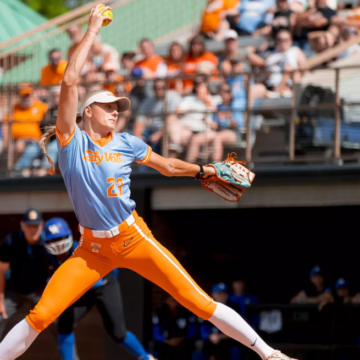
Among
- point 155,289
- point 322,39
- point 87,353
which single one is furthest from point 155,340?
point 322,39

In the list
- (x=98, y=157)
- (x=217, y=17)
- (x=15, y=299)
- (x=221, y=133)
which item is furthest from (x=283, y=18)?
(x=98, y=157)

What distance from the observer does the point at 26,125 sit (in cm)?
1112

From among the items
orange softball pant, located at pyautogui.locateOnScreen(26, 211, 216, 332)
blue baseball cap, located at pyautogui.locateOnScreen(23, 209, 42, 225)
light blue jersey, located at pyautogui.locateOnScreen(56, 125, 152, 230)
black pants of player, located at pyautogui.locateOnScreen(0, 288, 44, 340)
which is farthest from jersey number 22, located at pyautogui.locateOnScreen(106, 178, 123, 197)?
black pants of player, located at pyautogui.locateOnScreen(0, 288, 44, 340)

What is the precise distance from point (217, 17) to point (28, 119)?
11.8 ft

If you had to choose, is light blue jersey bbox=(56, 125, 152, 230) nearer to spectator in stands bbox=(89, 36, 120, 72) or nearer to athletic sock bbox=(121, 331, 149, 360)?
athletic sock bbox=(121, 331, 149, 360)

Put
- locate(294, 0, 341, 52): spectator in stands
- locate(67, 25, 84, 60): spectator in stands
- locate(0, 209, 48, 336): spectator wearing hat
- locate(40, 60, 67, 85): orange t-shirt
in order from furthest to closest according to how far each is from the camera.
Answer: locate(67, 25, 84, 60): spectator in stands
locate(40, 60, 67, 85): orange t-shirt
locate(294, 0, 341, 52): spectator in stands
locate(0, 209, 48, 336): spectator wearing hat

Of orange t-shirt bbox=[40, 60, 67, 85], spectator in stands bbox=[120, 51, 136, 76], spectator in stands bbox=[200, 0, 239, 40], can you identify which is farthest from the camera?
spectator in stands bbox=[200, 0, 239, 40]

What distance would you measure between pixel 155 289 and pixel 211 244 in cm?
193

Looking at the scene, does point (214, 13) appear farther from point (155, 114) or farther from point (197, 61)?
point (155, 114)

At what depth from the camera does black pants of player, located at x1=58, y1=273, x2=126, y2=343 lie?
801cm

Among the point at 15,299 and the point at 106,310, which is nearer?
the point at 106,310

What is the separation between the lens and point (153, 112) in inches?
400

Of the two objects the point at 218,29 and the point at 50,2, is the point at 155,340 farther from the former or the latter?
the point at 50,2

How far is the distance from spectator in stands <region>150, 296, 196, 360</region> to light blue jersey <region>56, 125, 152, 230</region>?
4882 millimetres
